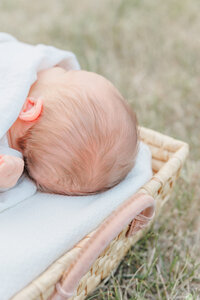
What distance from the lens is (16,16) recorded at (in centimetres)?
264

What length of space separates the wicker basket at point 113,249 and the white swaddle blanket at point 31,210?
0.04 meters

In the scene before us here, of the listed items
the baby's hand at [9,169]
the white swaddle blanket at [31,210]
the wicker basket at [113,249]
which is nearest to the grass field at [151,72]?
the wicker basket at [113,249]

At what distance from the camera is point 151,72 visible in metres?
2.19

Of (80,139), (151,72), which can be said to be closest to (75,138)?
(80,139)

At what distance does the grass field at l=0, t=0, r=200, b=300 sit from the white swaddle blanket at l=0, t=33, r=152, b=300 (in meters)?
0.23

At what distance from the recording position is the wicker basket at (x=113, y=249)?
0.77 m

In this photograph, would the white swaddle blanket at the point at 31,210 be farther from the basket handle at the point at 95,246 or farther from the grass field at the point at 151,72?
the grass field at the point at 151,72

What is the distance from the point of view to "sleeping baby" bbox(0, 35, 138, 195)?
37.9 inches

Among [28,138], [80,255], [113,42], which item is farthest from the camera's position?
[113,42]

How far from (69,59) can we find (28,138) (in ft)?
1.58

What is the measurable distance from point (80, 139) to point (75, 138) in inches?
0.5

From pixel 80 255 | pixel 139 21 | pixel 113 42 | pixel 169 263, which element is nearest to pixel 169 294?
pixel 169 263

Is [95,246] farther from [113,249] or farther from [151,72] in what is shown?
[151,72]

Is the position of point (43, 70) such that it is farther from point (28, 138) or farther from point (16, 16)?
point (16, 16)
